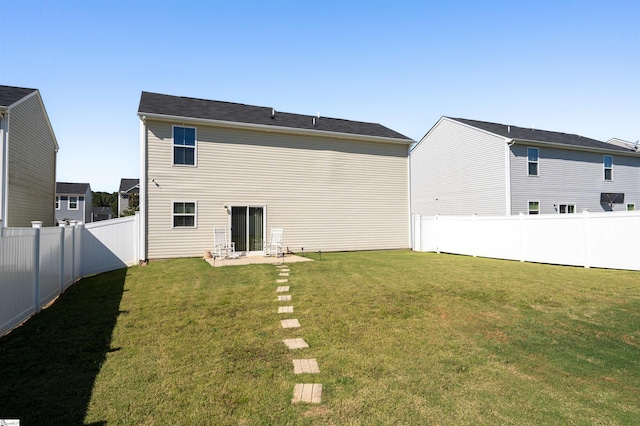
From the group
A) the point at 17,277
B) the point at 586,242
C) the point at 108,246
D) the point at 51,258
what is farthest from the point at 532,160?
the point at 17,277

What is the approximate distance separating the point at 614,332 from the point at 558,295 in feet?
7.78

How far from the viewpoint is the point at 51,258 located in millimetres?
6750

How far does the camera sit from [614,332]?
4605 mm

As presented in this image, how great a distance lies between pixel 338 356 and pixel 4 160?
12.5 metres

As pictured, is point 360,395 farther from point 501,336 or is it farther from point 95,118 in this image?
point 95,118

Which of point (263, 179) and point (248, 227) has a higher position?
point (263, 179)

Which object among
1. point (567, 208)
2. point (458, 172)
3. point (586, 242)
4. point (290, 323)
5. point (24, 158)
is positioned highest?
point (458, 172)

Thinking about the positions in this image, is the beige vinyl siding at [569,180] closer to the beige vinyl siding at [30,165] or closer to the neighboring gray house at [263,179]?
the neighboring gray house at [263,179]

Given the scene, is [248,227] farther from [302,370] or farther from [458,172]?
[458,172]

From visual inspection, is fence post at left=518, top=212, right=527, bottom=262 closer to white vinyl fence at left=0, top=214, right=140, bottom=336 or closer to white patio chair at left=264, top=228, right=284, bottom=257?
white patio chair at left=264, top=228, right=284, bottom=257

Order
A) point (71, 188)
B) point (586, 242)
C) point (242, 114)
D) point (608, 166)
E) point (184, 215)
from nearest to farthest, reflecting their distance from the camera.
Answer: point (586, 242)
point (184, 215)
point (242, 114)
point (608, 166)
point (71, 188)

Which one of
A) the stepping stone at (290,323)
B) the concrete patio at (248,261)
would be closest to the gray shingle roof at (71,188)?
the concrete patio at (248,261)

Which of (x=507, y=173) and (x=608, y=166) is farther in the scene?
(x=608, y=166)

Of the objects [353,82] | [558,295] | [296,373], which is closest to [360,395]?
[296,373]
